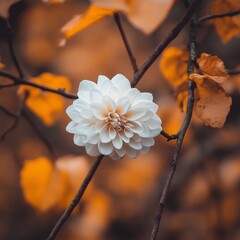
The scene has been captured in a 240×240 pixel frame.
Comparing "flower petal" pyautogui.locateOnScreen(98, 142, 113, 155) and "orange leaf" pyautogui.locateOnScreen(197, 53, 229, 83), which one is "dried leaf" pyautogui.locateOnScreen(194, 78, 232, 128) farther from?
"flower petal" pyautogui.locateOnScreen(98, 142, 113, 155)

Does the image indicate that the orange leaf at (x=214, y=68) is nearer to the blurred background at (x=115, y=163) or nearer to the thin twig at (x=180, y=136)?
the thin twig at (x=180, y=136)

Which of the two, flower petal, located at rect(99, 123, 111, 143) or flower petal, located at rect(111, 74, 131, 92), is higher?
flower petal, located at rect(111, 74, 131, 92)

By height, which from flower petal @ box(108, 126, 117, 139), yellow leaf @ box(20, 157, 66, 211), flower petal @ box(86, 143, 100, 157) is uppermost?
flower petal @ box(108, 126, 117, 139)

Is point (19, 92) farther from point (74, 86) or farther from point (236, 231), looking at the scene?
point (74, 86)

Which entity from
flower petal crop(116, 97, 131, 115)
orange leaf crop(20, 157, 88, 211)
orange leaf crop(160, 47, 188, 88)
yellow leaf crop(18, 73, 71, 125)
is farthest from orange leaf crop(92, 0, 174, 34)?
orange leaf crop(20, 157, 88, 211)

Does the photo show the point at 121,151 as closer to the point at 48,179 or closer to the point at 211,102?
the point at 211,102

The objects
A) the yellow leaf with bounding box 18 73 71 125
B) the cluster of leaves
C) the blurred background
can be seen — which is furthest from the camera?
the blurred background

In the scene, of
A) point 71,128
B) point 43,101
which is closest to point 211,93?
point 71,128
